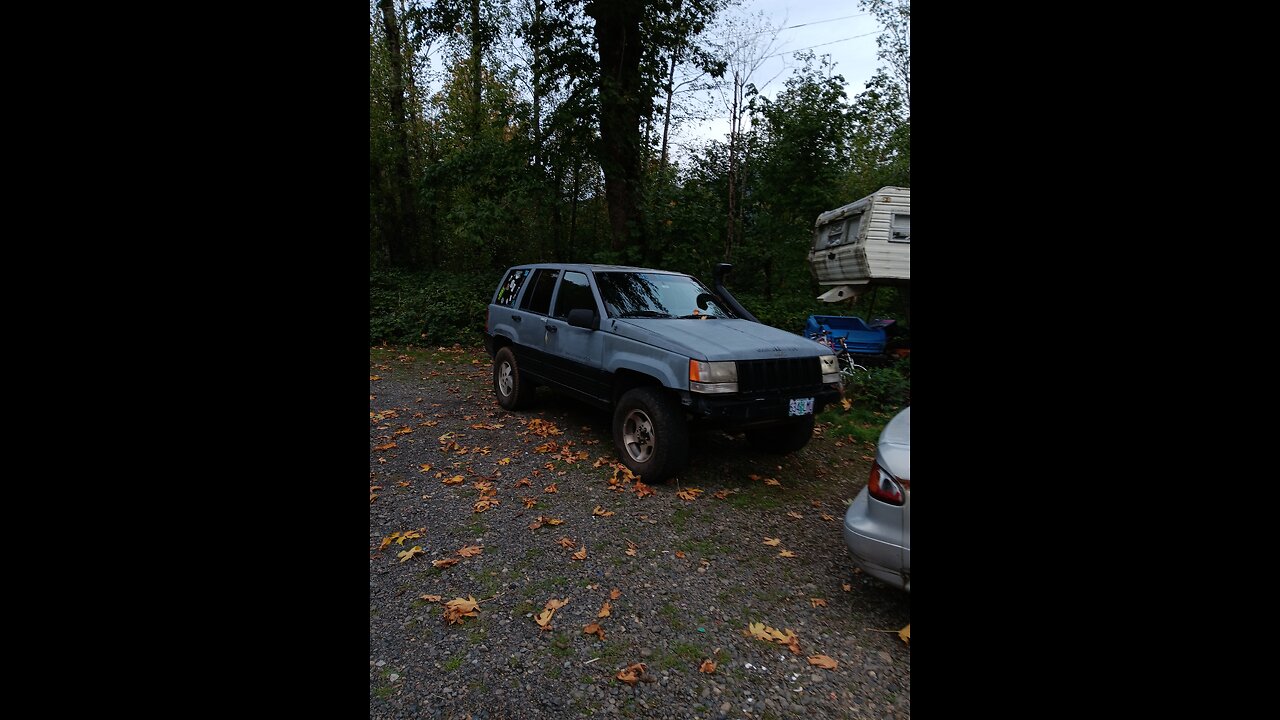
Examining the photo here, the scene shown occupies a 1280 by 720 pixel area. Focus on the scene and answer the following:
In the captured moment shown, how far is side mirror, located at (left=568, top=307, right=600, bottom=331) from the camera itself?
209 inches

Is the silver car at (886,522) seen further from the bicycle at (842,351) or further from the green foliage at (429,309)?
the green foliage at (429,309)

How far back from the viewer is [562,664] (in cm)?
266

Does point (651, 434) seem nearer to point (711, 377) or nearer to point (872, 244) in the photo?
point (711, 377)

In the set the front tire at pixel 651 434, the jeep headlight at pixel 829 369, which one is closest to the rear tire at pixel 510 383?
the front tire at pixel 651 434

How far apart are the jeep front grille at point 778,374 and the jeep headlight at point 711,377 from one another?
0.08 metres

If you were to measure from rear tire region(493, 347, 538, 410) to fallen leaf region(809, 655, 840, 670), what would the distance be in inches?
188

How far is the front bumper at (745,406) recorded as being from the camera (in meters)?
4.41

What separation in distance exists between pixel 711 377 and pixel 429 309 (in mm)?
10717

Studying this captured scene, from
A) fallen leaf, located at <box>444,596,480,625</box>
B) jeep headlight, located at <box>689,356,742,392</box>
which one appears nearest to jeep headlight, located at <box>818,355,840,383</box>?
jeep headlight, located at <box>689,356,742,392</box>
